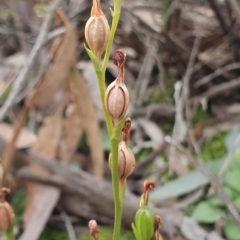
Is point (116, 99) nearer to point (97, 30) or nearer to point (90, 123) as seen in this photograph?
point (97, 30)

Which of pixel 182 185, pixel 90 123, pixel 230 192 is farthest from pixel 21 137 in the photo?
pixel 230 192

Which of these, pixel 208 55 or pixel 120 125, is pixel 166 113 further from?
pixel 120 125

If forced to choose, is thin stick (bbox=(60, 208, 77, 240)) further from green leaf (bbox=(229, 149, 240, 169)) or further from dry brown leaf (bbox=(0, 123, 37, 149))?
green leaf (bbox=(229, 149, 240, 169))

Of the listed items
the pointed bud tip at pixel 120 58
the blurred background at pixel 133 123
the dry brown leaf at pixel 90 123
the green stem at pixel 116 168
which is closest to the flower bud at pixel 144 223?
the green stem at pixel 116 168

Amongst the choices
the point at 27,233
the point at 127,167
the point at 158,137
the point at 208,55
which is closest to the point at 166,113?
the point at 158,137

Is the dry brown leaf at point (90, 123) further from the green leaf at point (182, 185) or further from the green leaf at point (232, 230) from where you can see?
the green leaf at point (232, 230)

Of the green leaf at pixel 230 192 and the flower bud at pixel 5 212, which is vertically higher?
the flower bud at pixel 5 212

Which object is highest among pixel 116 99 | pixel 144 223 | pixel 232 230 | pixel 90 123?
pixel 116 99
